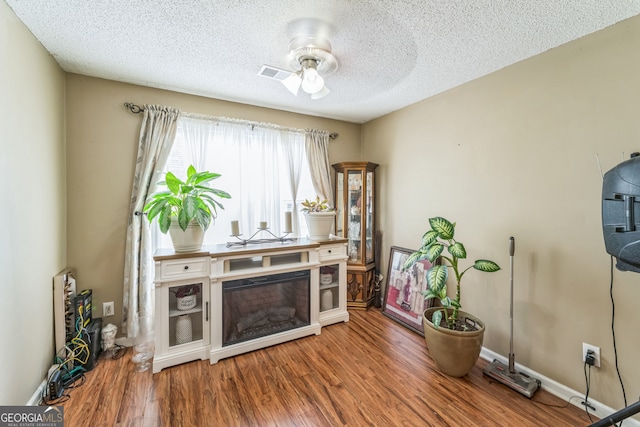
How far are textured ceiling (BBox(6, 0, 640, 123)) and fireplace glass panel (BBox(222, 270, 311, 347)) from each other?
1.85 metres

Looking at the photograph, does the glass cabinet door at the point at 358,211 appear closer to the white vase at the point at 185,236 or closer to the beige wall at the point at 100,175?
the white vase at the point at 185,236

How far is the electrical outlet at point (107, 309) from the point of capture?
2.31 m

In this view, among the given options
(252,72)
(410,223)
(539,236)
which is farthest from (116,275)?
(539,236)

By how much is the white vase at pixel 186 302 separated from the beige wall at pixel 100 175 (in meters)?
0.66

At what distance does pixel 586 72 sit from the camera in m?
1.68

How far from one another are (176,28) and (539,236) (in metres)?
2.86

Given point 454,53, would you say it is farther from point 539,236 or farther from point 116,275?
point 116,275

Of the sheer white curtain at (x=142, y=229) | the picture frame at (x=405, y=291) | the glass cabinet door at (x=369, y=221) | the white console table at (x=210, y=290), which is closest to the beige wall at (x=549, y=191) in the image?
the picture frame at (x=405, y=291)

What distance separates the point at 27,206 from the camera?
161cm

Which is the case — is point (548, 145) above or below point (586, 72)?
below

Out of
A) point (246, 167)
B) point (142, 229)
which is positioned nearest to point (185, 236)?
point (142, 229)

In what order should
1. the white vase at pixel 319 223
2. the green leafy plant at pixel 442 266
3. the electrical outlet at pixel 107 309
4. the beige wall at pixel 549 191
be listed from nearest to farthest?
1. the beige wall at pixel 549 191
2. the green leafy plant at pixel 442 266
3. the electrical outlet at pixel 107 309
4. the white vase at pixel 319 223

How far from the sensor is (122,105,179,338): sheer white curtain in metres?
2.32

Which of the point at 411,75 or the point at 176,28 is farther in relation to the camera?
the point at 411,75
